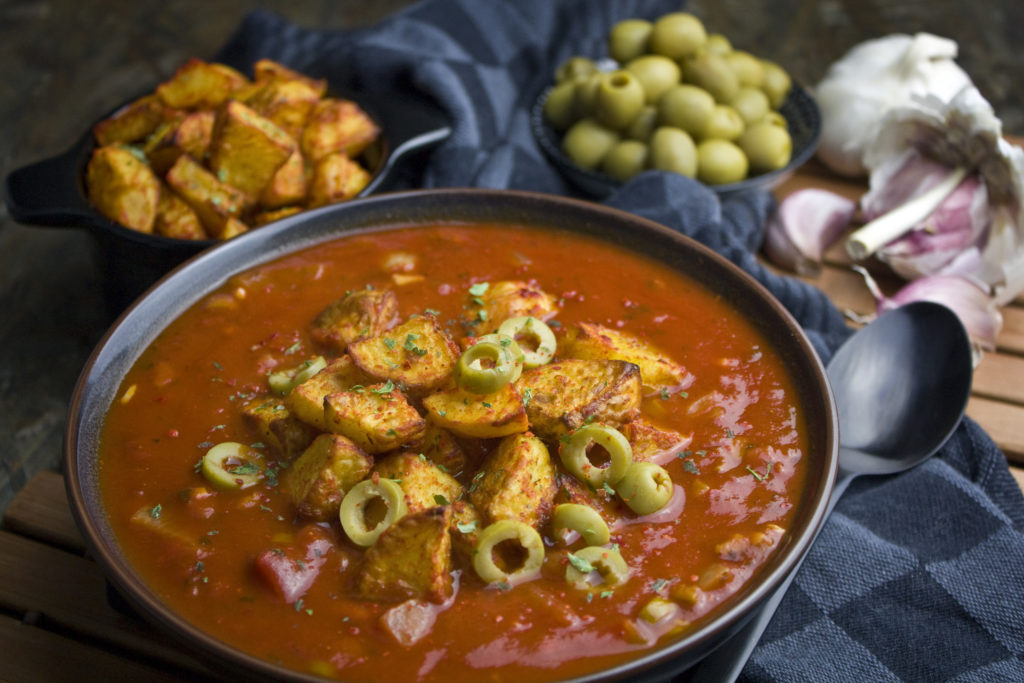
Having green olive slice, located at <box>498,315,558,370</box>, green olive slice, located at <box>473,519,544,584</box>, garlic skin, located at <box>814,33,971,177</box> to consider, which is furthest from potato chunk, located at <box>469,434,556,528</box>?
garlic skin, located at <box>814,33,971,177</box>

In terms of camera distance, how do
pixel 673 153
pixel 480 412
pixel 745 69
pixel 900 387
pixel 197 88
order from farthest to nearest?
pixel 745 69, pixel 673 153, pixel 197 88, pixel 900 387, pixel 480 412

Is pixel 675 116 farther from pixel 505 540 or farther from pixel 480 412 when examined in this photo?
pixel 505 540

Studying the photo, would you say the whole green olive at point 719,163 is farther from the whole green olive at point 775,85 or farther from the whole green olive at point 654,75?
the whole green olive at point 775,85

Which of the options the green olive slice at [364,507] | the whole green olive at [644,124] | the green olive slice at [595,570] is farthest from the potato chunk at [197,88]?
the green olive slice at [595,570]

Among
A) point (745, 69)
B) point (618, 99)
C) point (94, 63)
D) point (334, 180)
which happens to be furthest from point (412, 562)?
point (94, 63)

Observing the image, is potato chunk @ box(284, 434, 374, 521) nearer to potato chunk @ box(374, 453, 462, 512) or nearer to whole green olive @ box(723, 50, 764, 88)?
potato chunk @ box(374, 453, 462, 512)

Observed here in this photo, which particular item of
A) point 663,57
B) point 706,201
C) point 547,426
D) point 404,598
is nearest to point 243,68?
point 663,57
